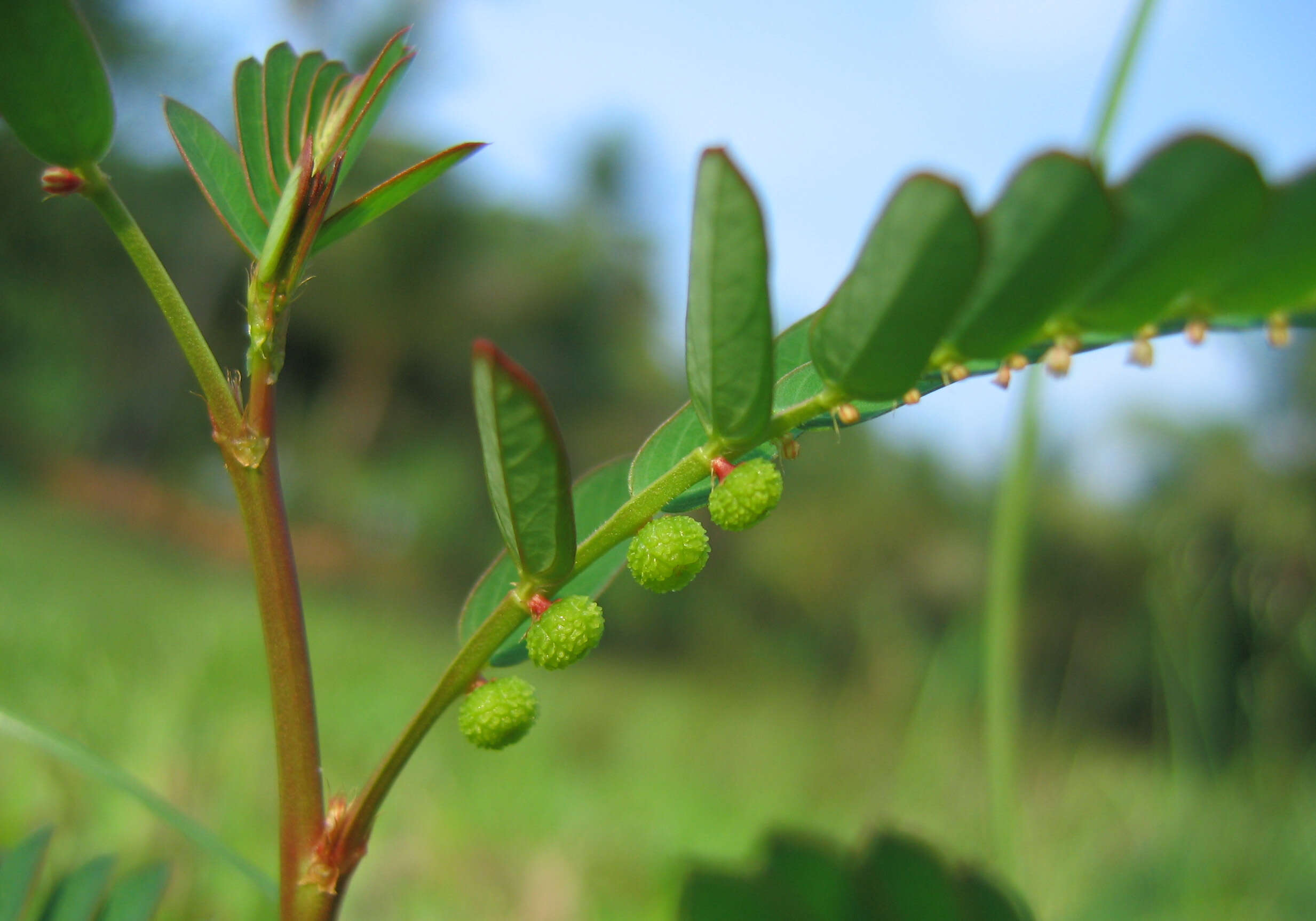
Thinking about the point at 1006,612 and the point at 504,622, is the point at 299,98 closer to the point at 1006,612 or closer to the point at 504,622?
the point at 504,622

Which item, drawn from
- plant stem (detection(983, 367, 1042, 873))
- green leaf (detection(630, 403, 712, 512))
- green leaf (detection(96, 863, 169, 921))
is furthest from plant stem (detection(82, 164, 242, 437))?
plant stem (detection(983, 367, 1042, 873))

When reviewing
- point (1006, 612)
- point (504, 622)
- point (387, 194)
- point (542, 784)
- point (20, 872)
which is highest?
point (387, 194)

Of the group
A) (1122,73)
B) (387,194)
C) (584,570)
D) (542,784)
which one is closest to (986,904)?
(584,570)

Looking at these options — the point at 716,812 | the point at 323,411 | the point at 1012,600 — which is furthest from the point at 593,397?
the point at 1012,600

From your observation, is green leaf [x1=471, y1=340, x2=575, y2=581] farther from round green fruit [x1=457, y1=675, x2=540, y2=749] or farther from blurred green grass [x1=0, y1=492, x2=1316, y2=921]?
blurred green grass [x1=0, y1=492, x2=1316, y2=921]

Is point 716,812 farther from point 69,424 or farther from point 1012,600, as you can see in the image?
point 69,424
